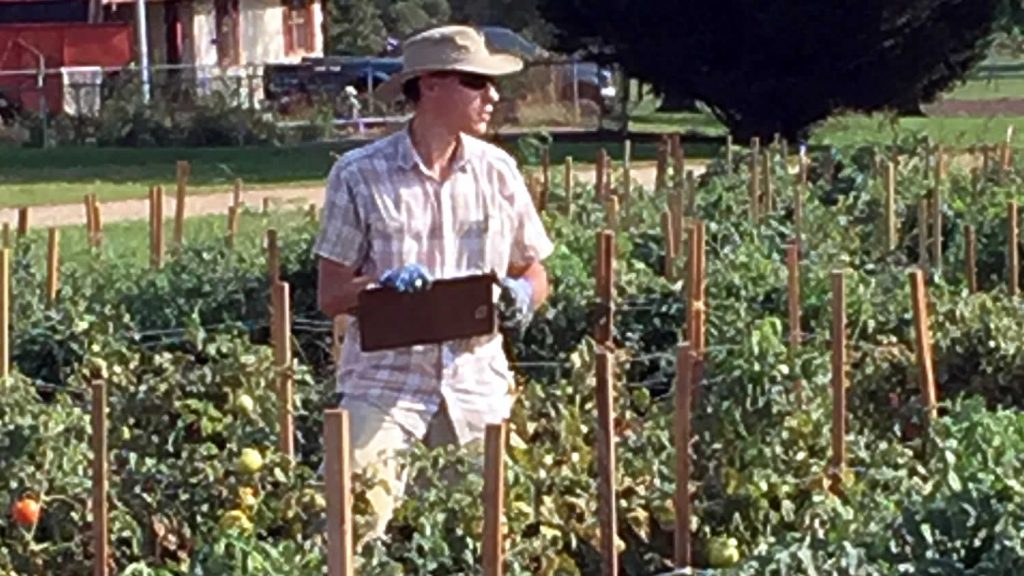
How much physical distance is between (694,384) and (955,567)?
2290 millimetres

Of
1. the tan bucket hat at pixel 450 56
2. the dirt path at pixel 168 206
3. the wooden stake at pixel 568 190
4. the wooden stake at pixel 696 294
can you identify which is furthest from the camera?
the dirt path at pixel 168 206

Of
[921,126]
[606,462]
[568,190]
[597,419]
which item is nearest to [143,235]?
[568,190]

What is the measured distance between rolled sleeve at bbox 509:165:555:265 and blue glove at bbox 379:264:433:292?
385mm

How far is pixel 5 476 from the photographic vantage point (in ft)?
21.4

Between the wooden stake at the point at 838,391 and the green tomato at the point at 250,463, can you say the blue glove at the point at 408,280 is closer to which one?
the green tomato at the point at 250,463

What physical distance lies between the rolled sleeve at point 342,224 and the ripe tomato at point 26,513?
3.31ft

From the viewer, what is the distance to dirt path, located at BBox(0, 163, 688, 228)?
20.5 metres

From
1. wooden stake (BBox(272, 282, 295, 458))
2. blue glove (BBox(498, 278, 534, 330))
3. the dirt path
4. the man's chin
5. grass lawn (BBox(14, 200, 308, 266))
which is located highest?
the man's chin

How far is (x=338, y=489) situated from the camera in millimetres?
4738

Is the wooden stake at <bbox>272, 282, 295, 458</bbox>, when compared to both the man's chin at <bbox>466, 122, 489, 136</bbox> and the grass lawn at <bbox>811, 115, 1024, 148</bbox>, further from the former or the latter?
the grass lawn at <bbox>811, 115, 1024, 148</bbox>

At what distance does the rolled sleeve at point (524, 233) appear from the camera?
20.2 feet

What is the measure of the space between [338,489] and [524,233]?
1567mm

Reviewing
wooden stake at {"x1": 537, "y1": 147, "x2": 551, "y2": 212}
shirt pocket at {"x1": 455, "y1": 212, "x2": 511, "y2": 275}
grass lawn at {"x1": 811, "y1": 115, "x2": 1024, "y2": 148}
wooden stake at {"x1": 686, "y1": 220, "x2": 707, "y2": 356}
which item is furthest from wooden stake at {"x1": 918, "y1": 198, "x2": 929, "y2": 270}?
grass lawn at {"x1": 811, "y1": 115, "x2": 1024, "y2": 148}

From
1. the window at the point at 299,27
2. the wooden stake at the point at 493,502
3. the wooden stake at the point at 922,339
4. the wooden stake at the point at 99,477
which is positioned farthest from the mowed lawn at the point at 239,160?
the window at the point at 299,27
